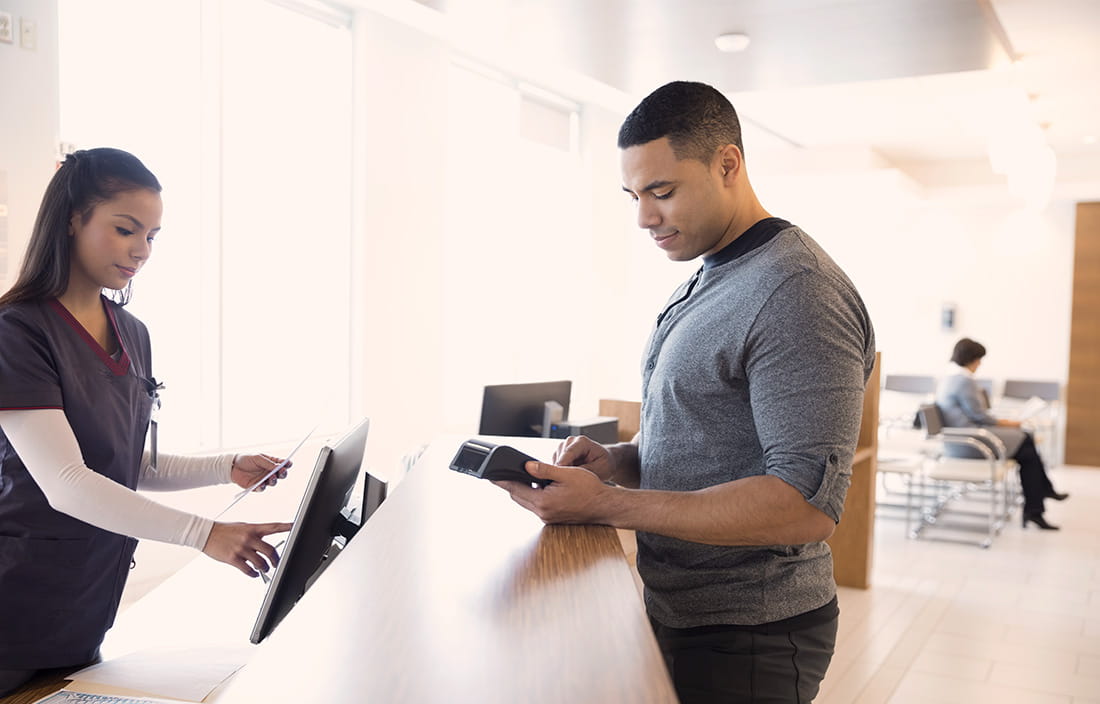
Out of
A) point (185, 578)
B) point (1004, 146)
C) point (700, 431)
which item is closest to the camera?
point (700, 431)

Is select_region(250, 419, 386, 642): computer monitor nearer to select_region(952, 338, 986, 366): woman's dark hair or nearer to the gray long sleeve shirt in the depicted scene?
the gray long sleeve shirt

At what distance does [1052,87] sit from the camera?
6953 mm

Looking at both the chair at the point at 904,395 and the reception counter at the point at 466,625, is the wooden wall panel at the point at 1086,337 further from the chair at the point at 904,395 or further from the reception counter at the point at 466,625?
the reception counter at the point at 466,625

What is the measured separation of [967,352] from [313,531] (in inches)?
274

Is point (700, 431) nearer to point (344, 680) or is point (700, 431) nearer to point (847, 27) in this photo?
point (344, 680)

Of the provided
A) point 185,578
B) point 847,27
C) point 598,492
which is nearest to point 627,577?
point 598,492

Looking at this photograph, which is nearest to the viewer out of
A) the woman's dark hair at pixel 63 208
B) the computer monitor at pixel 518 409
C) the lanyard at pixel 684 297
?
the lanyard at pixel 684 297

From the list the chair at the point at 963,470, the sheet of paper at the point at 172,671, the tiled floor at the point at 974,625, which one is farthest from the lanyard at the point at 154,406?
the chair at the point at 963,470

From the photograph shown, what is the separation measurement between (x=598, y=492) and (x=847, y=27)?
4.17 m

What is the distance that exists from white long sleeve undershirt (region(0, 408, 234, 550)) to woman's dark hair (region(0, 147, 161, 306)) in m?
0.25

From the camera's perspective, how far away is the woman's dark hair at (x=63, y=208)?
1650 mm

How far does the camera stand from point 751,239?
4.58 ft

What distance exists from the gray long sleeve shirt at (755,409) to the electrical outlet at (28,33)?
11.3 feet

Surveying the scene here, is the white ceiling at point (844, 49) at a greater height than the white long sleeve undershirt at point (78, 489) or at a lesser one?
greater
